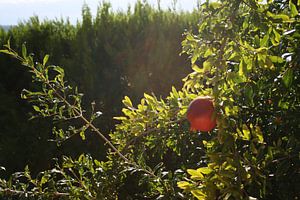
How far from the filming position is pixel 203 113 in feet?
3.55

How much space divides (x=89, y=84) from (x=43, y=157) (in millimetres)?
761

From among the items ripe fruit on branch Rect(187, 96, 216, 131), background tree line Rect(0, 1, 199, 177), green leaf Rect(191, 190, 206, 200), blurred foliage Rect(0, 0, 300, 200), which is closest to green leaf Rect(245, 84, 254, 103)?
blurred foliage Rect(0, 0, 300, 200)

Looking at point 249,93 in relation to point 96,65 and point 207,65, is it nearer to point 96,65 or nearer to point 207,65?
point 207,65

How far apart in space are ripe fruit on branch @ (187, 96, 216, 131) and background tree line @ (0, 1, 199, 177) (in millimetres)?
2627

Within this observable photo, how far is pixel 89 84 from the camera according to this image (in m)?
4.09

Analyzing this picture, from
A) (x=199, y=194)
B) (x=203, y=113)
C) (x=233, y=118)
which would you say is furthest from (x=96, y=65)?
(x=199, y=194)

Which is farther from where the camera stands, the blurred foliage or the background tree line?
the background tree line

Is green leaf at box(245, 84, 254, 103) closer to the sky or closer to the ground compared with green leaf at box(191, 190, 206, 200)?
closer to the sky

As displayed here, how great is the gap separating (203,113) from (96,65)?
10.5 ft

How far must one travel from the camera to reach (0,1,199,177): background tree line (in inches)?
155

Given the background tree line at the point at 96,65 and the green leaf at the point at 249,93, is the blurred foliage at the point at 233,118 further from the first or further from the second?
the background tree line at the point at 96,65

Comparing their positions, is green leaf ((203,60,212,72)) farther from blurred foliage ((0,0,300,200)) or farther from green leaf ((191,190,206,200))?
green leaf ((191,190,206,200))

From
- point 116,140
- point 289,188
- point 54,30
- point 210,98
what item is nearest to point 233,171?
point 210,98

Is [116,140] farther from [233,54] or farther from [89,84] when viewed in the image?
[89,84]
